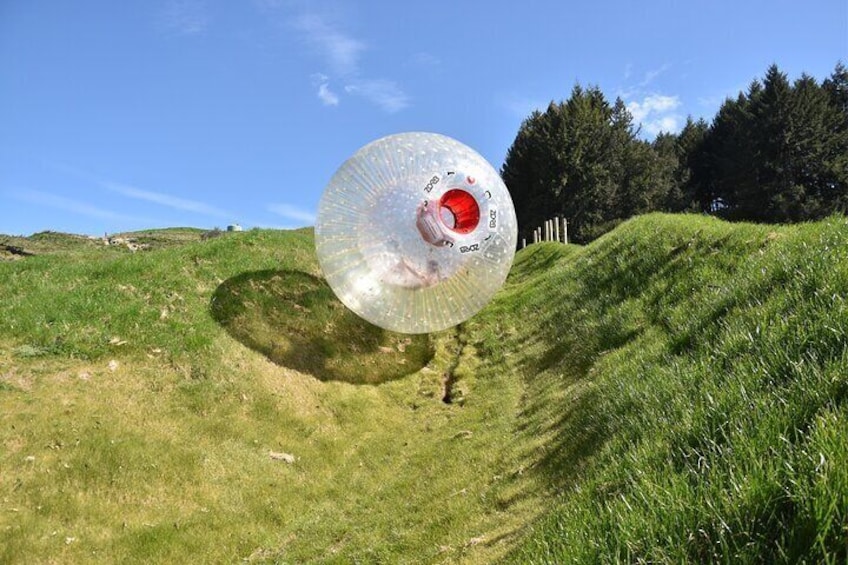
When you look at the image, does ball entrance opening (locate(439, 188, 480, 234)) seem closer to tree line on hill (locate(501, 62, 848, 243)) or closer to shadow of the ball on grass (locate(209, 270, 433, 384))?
shadow of the ball on grass (locate(209, 270, 433, 384))

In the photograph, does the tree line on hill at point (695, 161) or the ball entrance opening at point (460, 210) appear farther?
the tree line on hill at point (695, 161)

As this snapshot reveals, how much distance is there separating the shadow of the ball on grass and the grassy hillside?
0.07 m

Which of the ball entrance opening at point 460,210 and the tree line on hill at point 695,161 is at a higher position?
the tree line on hill at point 695,161

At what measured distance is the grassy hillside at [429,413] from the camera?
3.68 metres

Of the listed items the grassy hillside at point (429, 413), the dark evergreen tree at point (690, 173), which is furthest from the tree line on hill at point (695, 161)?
the grassy hillside at point (429, 413)

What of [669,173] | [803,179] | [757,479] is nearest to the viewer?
[757,479]

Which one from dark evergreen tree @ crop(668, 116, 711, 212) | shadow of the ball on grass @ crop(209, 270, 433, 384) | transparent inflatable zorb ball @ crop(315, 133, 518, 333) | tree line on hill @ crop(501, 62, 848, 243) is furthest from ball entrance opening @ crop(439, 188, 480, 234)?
dark evergreen tree @ crop(668, 116, 711, 212)

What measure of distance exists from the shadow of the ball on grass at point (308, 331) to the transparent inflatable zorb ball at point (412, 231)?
2423mm

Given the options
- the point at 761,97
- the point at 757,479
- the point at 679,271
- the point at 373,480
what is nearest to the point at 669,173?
the point at 761,97

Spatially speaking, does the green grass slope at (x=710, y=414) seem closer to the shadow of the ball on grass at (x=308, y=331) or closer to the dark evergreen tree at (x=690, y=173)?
the shadow of the ball on grass at (x=308, y=331)

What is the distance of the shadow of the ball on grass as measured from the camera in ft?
42.3

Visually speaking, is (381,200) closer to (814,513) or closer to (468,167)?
(468,167)

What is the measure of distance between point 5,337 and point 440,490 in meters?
8.84

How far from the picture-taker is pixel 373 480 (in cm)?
1006
